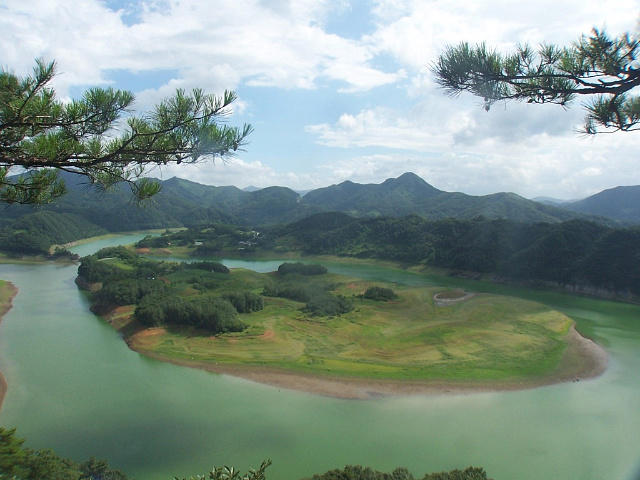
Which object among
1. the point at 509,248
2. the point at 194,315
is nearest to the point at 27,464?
the point at 194,315

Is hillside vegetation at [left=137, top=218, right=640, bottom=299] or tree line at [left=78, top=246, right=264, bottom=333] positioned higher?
hillside vegetation at [left=137, top=218, right=640, bottom=299]

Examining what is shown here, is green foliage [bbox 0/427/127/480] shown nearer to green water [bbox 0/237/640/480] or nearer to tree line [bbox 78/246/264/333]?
green water [bbox 0/237/640/480]

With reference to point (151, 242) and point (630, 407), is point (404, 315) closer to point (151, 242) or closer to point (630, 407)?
point (630, 407)

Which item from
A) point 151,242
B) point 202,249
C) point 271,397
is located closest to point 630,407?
point 271,397

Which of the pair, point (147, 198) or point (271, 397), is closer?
point (147, 198)

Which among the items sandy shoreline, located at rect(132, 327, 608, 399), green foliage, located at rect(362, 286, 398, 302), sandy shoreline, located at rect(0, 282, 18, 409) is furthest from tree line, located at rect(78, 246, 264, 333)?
green foliage, located at rect(362, 286, 398, 302)

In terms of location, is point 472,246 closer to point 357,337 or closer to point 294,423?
point 357,337

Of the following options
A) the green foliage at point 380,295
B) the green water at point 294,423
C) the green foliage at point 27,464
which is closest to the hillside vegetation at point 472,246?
the green foliage at point 380,295
